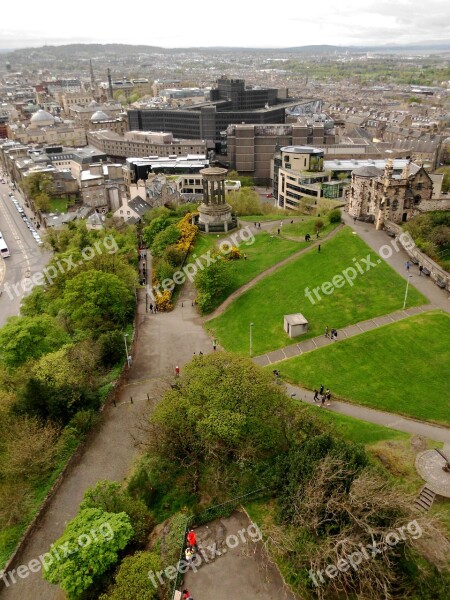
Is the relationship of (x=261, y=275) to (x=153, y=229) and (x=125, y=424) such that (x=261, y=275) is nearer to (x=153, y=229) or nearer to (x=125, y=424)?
(x=153, y=229)

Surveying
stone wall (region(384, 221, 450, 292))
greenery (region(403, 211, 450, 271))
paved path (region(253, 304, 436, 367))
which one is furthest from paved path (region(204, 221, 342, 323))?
paved path (region(253, 304, 436, 367))

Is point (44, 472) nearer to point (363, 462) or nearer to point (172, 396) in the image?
point (172, 396)

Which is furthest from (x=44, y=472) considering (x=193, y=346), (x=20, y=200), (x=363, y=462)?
(x=20, y=200)

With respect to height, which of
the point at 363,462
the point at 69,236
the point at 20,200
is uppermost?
the point at 363,462

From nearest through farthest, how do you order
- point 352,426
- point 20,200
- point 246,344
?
1. point 352,426
2. point 246,344
3. point 20,200

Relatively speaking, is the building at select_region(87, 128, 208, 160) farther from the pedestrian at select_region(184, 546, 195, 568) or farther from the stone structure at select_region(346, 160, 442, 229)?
the pedestrian at select_region(184, 546, 195, 568)

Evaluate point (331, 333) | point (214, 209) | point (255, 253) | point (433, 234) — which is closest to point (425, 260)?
point (433, 234)
